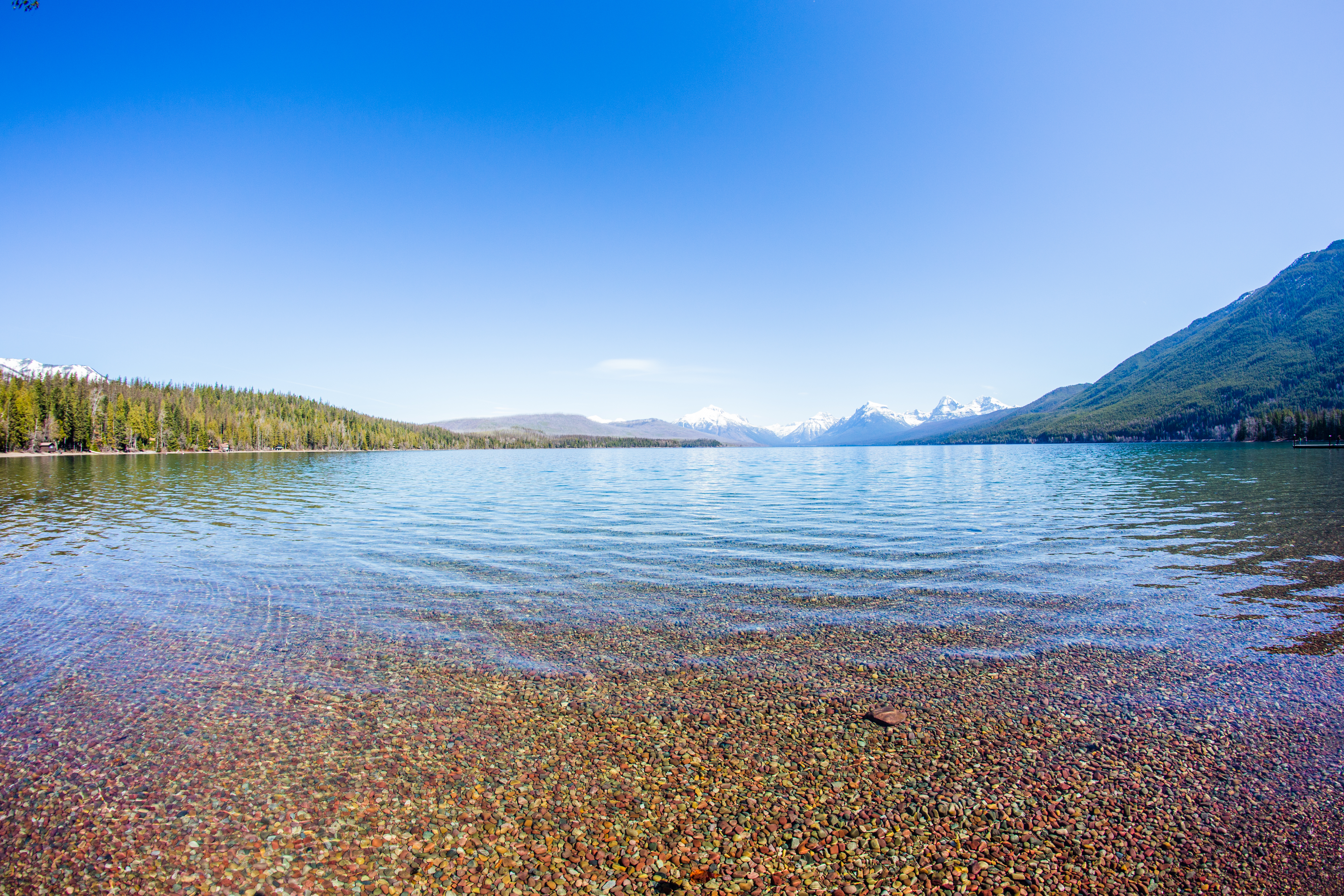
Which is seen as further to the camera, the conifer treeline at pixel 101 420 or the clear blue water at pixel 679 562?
the conifer treeline at pixel 101 420

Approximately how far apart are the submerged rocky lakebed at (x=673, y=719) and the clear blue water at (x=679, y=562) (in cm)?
21

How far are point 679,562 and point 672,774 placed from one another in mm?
14371

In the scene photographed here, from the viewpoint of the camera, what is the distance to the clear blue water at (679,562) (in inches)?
599

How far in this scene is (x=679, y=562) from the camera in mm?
22578

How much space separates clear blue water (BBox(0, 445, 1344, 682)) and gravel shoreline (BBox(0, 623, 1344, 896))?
255cm

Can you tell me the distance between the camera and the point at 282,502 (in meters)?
44.2

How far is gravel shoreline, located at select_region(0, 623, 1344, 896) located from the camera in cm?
637

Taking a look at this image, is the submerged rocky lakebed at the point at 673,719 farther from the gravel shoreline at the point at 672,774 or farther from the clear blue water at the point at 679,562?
the clear blue water at the point at 679,562

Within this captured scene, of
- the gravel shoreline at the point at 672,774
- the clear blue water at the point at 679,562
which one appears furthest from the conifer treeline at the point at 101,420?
the gravel shoreline at the point at 672,774

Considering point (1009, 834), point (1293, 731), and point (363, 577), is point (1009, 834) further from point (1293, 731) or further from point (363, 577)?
point (363, 577)

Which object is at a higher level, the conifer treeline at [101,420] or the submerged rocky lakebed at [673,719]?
the conifer treeline at [101,420]

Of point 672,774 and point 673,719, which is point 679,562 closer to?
point 673,719

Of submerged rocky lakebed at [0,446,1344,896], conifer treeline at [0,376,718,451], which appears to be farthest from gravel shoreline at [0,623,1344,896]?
conifer treeline at [0,376,718,451]

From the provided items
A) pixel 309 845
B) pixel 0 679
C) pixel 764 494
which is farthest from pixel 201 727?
pixel 764 494
